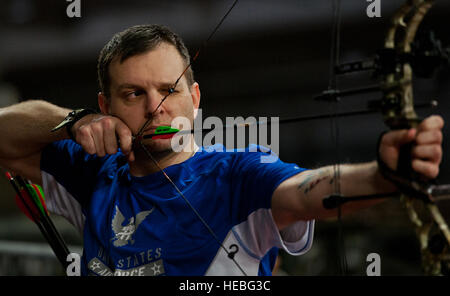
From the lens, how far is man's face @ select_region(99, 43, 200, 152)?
128 cm

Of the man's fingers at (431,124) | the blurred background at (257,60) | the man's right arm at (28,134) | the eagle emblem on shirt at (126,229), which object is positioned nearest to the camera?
the man's fingers at (431,124)

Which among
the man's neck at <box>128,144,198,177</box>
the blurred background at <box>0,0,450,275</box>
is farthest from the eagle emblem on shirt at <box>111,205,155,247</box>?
the blurred background at <box>0,0,450,275</box>

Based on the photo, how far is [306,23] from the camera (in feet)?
7.13

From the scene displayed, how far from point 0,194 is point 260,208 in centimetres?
379

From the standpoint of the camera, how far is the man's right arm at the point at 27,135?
153 cm

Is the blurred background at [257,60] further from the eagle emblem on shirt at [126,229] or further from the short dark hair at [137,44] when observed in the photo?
the eagle emblem on shirt at [126,229]

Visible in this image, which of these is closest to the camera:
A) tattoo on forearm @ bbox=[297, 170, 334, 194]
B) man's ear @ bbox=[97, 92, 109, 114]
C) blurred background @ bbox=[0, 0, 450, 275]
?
tattoo on forearm @ bbox=[297, 170, 334, 194]

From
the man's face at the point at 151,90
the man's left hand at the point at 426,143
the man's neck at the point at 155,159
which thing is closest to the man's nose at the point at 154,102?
the man's face at the point at 151,90

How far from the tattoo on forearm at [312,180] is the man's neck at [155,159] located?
1.22ft

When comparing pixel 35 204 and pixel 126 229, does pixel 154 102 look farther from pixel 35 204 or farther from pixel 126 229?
pixel 35 204

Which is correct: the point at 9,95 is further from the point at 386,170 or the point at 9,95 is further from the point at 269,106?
the point at 386,170

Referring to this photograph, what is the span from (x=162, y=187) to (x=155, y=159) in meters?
0.07

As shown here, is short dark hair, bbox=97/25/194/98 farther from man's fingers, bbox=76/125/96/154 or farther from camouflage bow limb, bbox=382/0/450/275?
camouflage bow limb, bbox=382/0/450/275
